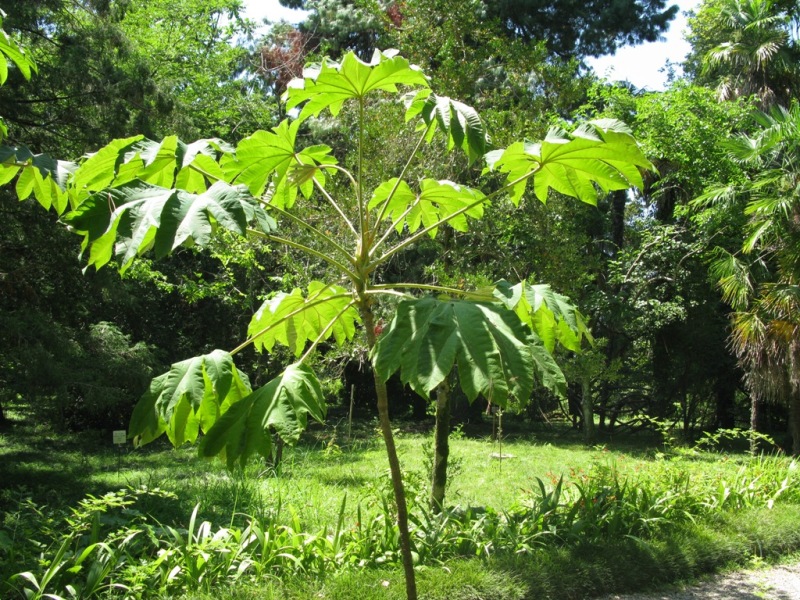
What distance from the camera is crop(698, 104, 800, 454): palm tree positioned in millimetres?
8992

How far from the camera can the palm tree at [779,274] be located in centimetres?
899

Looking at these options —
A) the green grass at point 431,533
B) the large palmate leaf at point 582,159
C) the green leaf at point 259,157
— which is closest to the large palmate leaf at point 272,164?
the green leaf at point 259,157

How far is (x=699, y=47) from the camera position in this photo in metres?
20.2

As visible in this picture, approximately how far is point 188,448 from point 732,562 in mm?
9887

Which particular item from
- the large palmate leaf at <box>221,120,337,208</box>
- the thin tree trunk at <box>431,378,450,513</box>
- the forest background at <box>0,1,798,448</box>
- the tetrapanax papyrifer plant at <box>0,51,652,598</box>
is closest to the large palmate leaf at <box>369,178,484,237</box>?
the tetrapanax papyrifer plant at <box>0,51,652,598</box>

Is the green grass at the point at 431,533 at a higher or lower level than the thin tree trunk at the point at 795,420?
lower

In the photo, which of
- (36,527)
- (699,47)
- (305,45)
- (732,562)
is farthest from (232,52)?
(732,562)

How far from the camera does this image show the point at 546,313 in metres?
2.58

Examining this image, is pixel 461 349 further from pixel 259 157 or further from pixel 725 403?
pixel 725 403

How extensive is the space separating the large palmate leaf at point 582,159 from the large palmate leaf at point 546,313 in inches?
14.6

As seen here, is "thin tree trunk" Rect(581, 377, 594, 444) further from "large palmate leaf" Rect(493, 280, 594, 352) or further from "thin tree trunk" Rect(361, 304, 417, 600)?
"thin tree trunk" Rect(361, 304, 417, 600)

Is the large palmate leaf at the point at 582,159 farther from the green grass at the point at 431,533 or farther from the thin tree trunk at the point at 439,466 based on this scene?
the thin tree trunk at the point at 439,466

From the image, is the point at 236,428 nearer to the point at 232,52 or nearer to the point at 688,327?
the point at 688,327

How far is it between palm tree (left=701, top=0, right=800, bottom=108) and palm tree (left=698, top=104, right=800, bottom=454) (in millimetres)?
2920
